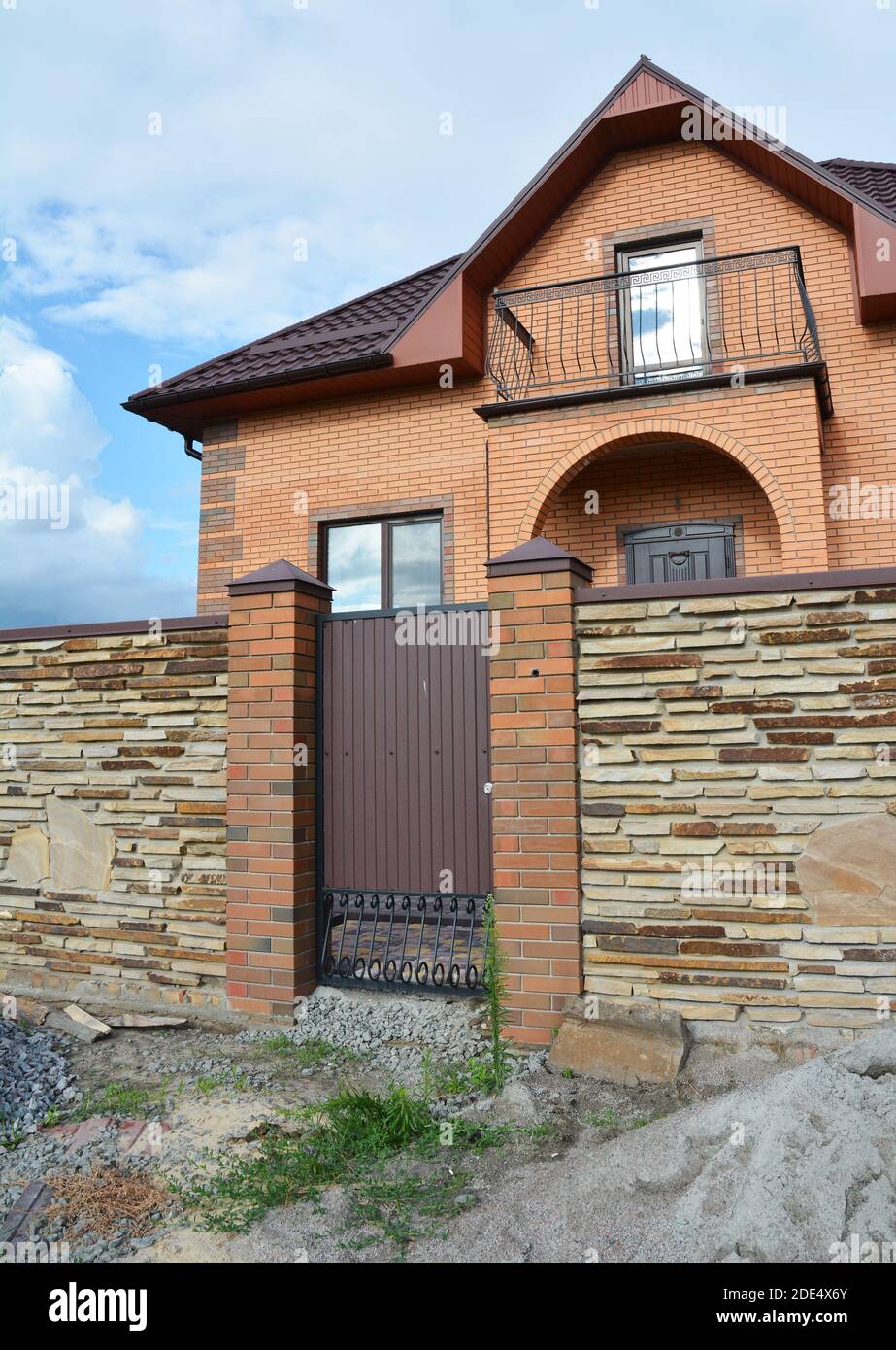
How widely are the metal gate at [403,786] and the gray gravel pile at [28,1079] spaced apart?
1318mm

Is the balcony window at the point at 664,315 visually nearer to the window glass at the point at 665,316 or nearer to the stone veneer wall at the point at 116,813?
the window glass at the point at 665,316

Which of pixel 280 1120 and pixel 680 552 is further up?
pixel 680 552

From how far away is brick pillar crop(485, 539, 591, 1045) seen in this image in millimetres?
3969

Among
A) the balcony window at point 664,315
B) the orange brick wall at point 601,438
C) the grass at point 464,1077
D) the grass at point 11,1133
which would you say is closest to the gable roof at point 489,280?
the orange brick wall at point 601,438

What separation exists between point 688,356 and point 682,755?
544 centimetres

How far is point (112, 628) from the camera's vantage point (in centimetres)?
507

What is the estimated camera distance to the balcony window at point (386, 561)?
8602 mm

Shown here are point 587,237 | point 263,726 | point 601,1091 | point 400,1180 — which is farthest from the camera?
point 587,237

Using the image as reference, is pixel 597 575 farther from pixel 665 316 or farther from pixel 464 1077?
pixel 464 1077

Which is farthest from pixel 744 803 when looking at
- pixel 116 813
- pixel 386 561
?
pixel 386 561

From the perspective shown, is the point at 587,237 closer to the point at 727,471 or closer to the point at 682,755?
the point at 727,471

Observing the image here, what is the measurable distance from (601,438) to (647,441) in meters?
0.43

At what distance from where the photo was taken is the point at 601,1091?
3.52m

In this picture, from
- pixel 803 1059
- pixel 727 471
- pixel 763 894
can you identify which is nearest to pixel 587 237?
→ pixel 727 471
